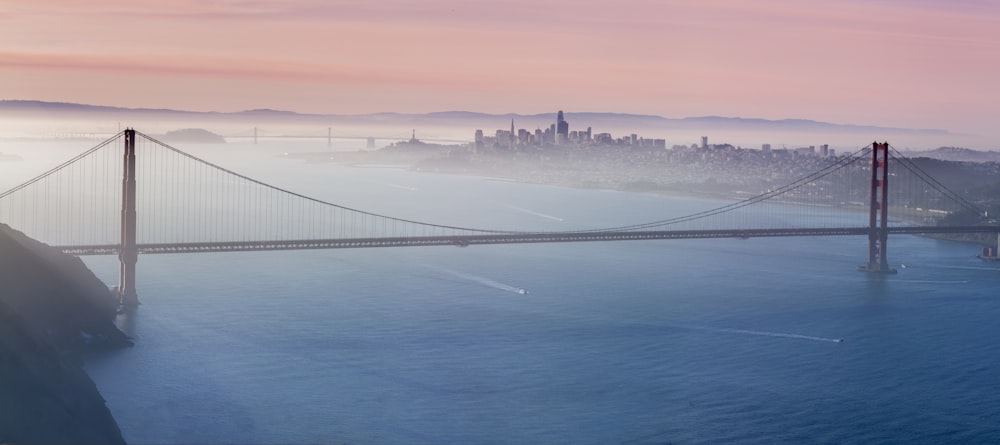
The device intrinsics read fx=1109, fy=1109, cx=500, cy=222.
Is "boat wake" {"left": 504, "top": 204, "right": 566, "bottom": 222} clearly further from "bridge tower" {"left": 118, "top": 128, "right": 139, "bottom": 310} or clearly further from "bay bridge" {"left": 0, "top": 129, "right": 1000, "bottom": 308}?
"bridge tower" {"left": 118, "top": 128, "right": 139, "bottom": 310}

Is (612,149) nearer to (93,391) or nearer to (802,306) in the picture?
(802,306)

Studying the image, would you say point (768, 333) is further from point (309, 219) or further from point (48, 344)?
point (309, 219)

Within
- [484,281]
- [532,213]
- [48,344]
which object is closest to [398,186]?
[532,213]

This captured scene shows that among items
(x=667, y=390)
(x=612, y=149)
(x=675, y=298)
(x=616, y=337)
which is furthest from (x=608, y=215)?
(x=612, y=149)

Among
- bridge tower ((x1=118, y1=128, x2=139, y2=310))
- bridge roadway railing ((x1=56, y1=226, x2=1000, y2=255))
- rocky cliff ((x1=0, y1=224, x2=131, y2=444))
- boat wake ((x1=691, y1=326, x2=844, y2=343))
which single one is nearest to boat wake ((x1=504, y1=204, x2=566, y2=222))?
bridge roadway railing ((x1=56, y1=226, x2=1000, y2=255))

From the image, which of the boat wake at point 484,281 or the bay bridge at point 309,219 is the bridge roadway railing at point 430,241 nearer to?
the bay bridge at point 309,219

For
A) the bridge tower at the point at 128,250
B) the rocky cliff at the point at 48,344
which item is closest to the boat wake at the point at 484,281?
the bridge tower at the point at 128,250
